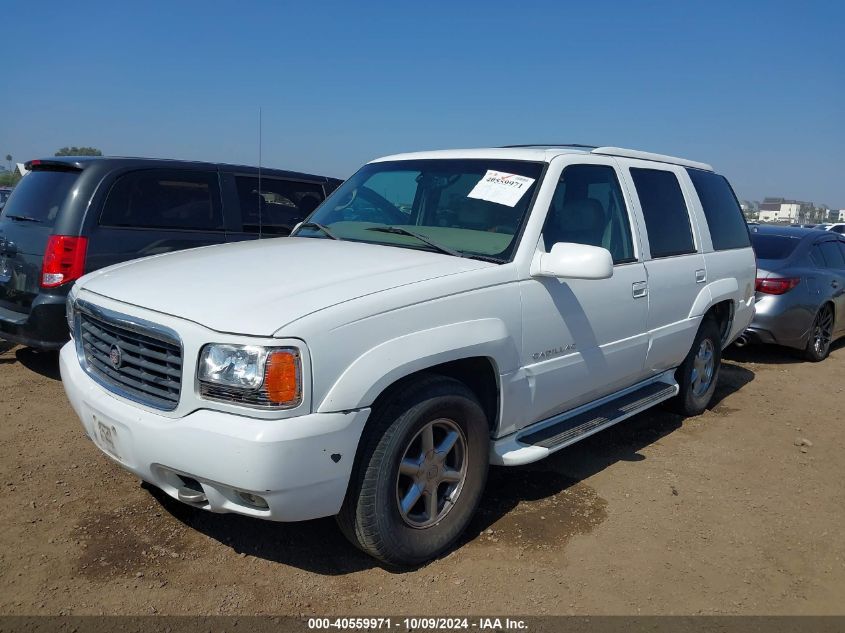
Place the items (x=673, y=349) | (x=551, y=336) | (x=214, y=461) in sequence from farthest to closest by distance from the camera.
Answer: (x=673, y=349)
(x=551, y=336)
(x=214, y=461)

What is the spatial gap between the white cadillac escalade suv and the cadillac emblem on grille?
0.06ft

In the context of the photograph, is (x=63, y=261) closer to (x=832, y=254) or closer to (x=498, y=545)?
(x=498, y=545)

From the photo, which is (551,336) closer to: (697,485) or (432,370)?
(432,370)

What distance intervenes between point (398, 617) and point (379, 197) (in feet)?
8.24

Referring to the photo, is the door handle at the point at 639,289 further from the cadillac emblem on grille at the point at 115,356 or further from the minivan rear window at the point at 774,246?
the minivan rear window at the point at 774,246

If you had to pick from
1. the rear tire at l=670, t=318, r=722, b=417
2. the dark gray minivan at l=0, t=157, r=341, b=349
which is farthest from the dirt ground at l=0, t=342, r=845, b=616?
the dark gray minivan at l=0, t=157, r=341, b=349

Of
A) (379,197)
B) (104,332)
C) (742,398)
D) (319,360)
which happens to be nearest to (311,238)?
(379,197)

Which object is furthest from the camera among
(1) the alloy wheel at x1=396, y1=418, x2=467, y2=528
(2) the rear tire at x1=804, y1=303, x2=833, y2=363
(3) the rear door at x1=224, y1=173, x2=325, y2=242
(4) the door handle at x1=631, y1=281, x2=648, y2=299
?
(2) the rear tire at x1=804, y1=303, x2=833, y2=363

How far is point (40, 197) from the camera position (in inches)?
218

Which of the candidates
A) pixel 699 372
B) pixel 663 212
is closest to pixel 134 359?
pixel 663 212

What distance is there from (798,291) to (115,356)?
7049mm

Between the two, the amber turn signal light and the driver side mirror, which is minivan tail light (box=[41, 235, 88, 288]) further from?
the driver side mirror

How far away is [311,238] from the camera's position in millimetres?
4152

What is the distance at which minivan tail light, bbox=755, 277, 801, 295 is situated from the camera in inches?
292
